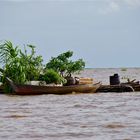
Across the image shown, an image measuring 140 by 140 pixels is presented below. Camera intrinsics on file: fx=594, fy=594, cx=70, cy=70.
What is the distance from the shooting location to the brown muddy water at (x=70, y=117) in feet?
59.4

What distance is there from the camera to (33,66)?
121 feet

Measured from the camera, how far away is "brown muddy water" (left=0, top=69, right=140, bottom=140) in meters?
18.1

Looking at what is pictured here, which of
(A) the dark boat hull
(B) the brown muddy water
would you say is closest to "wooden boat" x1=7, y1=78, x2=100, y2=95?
(A) the dark boat hull

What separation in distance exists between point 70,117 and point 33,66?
13925 mm

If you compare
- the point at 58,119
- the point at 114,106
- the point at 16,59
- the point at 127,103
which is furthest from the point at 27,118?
the point at 16,59

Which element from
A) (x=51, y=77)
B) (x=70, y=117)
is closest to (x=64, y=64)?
(x=51, y=77)

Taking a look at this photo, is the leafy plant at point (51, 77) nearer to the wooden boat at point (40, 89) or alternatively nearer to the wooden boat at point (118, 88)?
the wooden boat at point (40, 89)

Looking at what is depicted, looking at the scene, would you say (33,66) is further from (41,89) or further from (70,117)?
(70,117)

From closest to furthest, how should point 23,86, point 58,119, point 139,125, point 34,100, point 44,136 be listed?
point 44,136
point 139,125
point 58,119
point 34,100
point 23,86

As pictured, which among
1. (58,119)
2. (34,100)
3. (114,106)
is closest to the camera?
(58,119)

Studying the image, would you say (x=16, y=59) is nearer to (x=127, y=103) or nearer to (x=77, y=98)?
(x=77, y=98)

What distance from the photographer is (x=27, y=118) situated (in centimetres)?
2298

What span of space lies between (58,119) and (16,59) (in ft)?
48.0

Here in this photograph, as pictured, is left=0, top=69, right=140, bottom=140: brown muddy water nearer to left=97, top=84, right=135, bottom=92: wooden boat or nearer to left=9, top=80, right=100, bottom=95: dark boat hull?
left=9, top=80, right=100, bottom=95: dark boat hull
